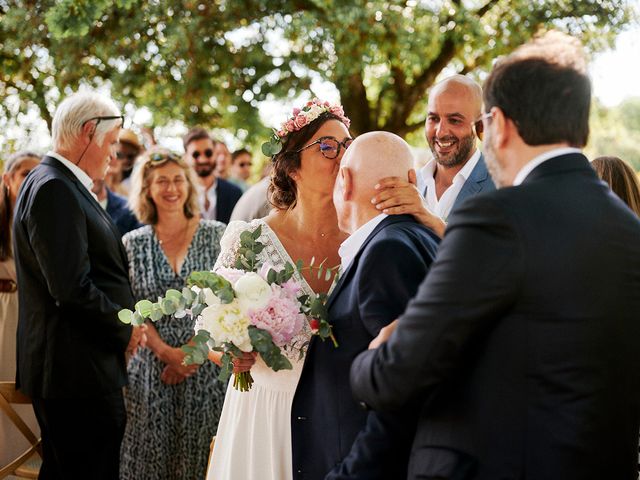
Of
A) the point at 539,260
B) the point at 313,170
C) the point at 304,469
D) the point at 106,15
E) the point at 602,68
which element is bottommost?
the point at 304,469

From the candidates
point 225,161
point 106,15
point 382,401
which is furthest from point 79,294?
Result: point 106,15

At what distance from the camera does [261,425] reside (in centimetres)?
312

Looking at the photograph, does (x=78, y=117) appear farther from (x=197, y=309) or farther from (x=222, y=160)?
(x=222, y=160)

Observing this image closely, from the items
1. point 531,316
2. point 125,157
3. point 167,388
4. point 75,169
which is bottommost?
point 167,388

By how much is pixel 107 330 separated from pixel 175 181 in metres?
1.53

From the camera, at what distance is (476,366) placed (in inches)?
70.8

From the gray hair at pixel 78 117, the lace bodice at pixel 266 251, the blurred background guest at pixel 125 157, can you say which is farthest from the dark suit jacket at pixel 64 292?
the blurred background guest at pixel 125 157

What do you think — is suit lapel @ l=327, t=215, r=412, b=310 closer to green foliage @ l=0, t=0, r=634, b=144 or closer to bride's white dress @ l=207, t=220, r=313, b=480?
bride's white dress @ l=207, t=220, r=313, b=480

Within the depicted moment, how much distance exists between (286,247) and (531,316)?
1723 mm

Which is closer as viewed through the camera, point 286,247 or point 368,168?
point 368,168

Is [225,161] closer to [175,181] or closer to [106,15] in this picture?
[106,15]

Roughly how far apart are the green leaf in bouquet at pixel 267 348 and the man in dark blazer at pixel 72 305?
4.90 feet

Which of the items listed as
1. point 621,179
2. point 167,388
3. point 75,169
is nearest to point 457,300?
point 621,179

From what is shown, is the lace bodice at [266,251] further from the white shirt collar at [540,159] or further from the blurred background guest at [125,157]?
the blurred background guest at [125,157]
